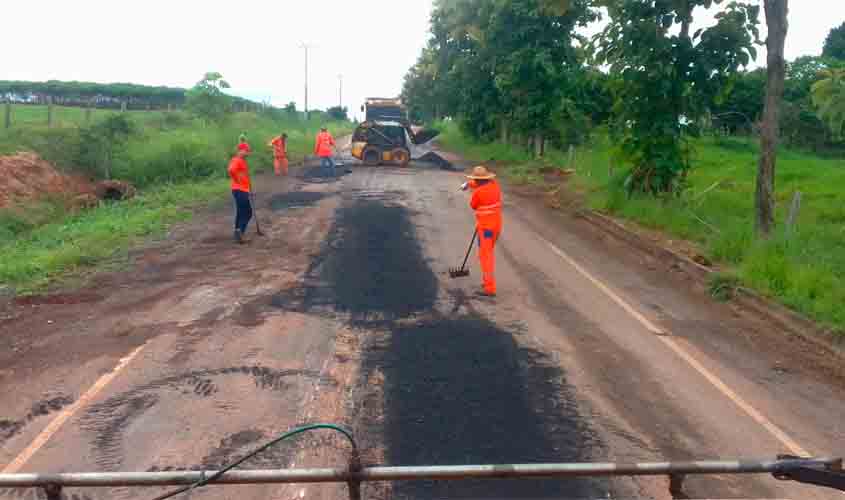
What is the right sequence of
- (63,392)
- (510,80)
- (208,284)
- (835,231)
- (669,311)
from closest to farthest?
1. (63,392)
2. (669,311)
3. (208,284)
4. (835,231)
5. (510,80)

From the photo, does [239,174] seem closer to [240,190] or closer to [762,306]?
[240,190]

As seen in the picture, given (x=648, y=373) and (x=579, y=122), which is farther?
(x=579, y=122)

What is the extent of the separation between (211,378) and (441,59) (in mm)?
36334

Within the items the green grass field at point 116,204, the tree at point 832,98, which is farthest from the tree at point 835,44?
the tree at point 832,98

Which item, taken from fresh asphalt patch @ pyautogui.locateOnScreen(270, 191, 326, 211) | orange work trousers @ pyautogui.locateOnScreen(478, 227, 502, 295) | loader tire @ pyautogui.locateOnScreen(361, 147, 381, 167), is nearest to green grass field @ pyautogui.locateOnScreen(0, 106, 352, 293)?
fresh asphalt patch @ pyautogui.locateOnScreen(270, 191, 326, 211)

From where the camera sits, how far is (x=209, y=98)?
3762 centimetres

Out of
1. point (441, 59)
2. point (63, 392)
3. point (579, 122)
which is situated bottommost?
point (63, 392)

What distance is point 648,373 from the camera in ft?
23.4

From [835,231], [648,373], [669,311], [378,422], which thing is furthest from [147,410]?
[835,231]

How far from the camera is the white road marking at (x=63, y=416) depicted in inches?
201

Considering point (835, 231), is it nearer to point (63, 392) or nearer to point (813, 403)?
point (813, 403)

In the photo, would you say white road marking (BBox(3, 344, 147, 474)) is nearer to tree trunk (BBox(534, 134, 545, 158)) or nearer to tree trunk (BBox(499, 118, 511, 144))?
tree trunk (BBox(534, 134, 545, 158))

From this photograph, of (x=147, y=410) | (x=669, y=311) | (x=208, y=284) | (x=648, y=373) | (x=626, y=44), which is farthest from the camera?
(x=626, y=44)

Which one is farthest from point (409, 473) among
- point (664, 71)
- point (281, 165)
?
point (281, 165)
